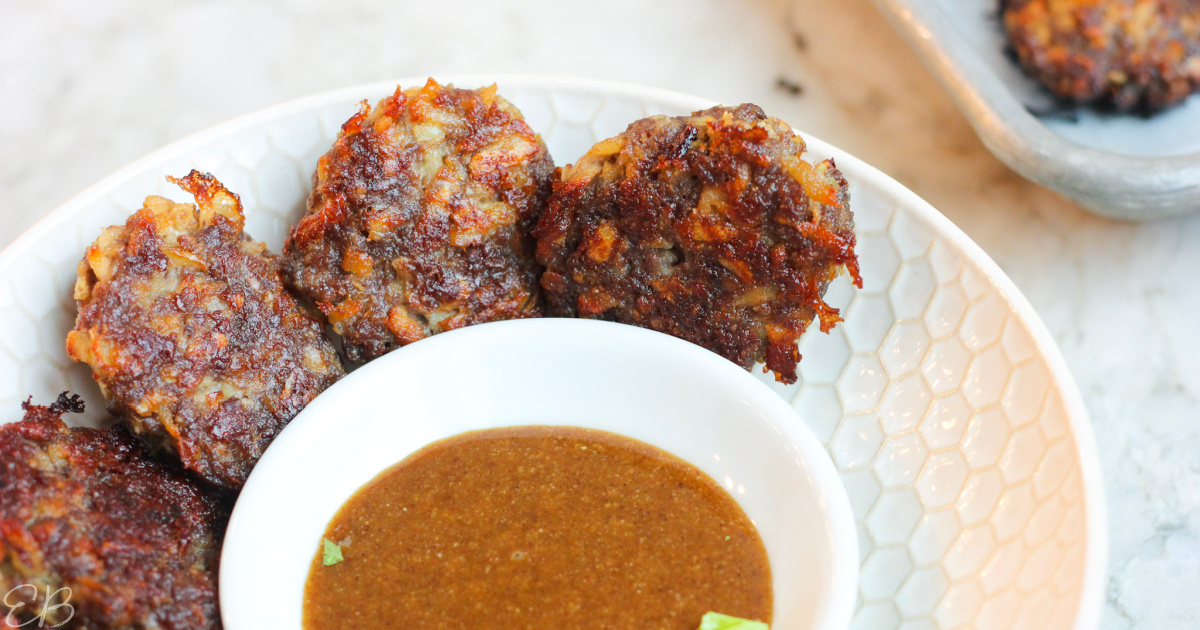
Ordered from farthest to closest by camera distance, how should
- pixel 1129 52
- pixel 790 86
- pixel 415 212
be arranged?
pixel 790 86 < pixel 1129 52 < pixel 415 212

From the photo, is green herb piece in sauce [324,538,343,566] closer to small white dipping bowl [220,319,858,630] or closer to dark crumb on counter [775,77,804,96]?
small white dipping bowl [220,319,858,630]

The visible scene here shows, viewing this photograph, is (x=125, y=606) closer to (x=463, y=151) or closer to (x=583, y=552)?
(x=583, y=552)

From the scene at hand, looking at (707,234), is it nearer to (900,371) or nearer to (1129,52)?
(900,371)

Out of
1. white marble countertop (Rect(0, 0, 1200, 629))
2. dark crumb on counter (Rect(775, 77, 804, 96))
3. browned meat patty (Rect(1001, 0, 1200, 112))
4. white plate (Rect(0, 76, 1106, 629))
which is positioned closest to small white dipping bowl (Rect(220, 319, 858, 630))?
white plate (Rect(0, 76, 1106, 629))

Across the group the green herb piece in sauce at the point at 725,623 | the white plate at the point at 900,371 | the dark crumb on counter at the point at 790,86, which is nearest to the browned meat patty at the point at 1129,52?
the dark crumb on counter at the point at 790,86

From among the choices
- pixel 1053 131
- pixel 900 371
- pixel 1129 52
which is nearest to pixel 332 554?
pixel 900 371
